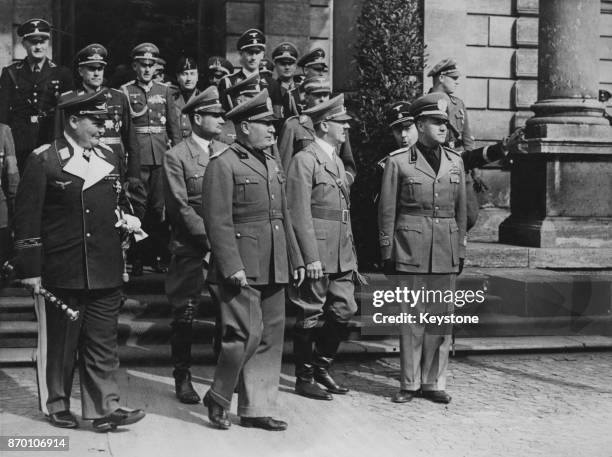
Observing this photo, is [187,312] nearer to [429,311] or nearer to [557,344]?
[429,311]

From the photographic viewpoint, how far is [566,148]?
11.5m

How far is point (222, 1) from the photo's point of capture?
14.1 meters

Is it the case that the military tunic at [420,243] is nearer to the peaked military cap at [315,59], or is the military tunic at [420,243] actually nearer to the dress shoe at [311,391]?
the dress shoe at [311,391]

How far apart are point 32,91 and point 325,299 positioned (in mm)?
3934

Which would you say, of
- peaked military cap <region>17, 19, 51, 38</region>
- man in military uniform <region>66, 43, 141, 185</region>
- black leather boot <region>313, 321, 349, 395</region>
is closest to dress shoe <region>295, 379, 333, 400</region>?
black leather boot <region>313, 321, 349, 395</region>

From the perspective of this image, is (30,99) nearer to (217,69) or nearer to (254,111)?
(217,69)

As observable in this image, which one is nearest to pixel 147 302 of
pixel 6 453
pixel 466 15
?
pixel 6 453

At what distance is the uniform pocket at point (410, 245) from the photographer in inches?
305

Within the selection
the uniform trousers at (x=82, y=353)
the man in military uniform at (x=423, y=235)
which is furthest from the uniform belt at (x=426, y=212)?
the uniform trousers at (x=82, y=353)

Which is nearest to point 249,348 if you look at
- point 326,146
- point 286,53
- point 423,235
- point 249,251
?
point 249,251

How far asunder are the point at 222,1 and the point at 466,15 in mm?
3376

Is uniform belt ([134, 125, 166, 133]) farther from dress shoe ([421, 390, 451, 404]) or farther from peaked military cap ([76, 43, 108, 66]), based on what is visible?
dress shoe ([421, 390, 451, 404])

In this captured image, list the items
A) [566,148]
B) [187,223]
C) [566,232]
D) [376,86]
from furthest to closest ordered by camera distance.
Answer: [566,148]
[566,232]
[376,86]
[187,223]

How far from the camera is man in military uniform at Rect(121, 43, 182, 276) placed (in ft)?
32.9
